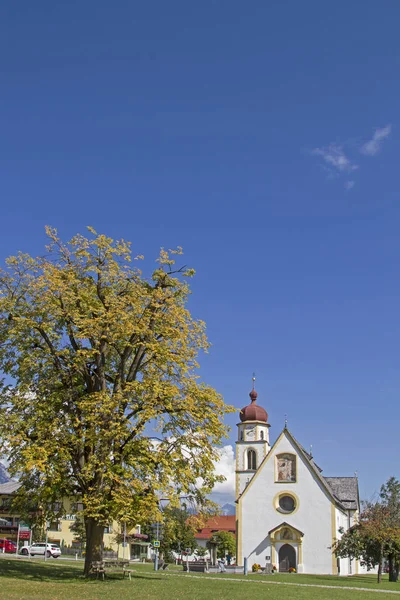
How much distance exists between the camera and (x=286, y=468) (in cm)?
6088

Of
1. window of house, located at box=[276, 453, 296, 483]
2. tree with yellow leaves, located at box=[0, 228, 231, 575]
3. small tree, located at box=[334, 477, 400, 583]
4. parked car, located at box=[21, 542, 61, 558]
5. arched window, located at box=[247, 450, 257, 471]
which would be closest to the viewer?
tree with yellow leaves, located at box=[0, 228, 231, 575]

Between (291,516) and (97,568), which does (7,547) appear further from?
(97,568)

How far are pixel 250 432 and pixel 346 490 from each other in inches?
530

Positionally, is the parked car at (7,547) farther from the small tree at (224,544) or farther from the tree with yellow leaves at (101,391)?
the small tree at (224,544)

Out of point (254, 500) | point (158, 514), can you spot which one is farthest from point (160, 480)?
point (254, 500)

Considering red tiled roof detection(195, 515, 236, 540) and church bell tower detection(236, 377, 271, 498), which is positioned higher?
church bell tower detection(236, 377, 271, 498)

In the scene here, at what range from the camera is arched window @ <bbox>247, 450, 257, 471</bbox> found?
252 ft

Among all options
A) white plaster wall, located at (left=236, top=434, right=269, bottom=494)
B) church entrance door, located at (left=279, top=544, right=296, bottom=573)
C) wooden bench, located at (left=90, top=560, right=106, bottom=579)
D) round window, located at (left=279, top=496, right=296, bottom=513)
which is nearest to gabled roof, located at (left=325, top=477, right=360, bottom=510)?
white plaster wall, located at (left=236, top=434, right=269, bottom=494)

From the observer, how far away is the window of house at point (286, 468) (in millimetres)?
60594

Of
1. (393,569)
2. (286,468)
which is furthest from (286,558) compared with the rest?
(393,569)

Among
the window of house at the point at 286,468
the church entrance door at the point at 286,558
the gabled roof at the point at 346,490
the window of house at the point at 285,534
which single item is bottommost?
the church entrance door at the point at 286,558

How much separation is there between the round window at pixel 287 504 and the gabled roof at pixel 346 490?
11151mm

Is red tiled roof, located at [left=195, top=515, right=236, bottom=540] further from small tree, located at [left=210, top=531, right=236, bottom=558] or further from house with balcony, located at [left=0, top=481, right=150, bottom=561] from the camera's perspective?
house with balcony, located at [left=0, top=481, right=150, bottom=561]

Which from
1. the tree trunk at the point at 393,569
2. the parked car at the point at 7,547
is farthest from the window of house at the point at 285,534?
the parked car at the point at 7,547
